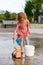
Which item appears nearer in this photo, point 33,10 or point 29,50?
point 29,50

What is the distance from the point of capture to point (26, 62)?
8.06 metres

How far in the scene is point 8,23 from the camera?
31594 mm

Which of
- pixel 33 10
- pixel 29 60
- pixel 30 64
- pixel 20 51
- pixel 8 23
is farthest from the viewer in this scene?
pixel 33 10

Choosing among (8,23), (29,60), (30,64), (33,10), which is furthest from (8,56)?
(33,10)

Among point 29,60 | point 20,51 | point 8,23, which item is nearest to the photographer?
point 29,60

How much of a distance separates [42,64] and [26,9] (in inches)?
2063

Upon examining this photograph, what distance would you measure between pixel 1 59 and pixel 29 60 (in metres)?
0.81

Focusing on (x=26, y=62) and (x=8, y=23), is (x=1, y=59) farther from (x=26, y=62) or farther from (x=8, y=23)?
(x=8, y=23)

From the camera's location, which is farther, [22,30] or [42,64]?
[22,30]

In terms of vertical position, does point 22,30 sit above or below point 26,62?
above

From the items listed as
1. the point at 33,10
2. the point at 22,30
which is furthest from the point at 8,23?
the point at 33,10

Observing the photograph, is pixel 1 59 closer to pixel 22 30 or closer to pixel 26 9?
pixel 22 30

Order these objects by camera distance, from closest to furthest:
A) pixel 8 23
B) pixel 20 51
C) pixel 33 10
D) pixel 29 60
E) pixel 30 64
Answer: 1. pixel 30 64
2. pixel 29 60
3. pixel 20 51
4. pixel 8 23
5. pixel 33 10

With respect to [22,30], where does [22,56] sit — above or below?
below
